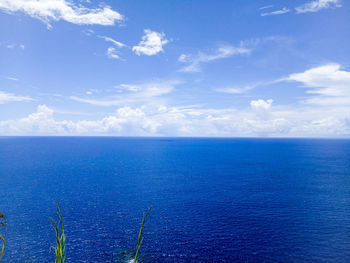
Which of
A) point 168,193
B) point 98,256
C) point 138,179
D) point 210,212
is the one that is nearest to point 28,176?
point 138,179

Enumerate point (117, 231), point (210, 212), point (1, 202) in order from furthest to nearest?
1. point (1, 202)
2. point (210, 212)
3. point (117, 231)

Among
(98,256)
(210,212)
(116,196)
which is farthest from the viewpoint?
(116,196)

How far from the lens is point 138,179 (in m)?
138

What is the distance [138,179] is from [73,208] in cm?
5362

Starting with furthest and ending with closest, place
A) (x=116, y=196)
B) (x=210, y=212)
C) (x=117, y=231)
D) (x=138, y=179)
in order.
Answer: (x=138, y=179), (x=116, y=196), (x=210, y=212), (x=117, y=231)

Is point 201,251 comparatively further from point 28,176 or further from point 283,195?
point 28,176

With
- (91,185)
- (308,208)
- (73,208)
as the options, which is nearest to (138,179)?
(91,185)

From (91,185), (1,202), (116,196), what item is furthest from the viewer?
(91,185)

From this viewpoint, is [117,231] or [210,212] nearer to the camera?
[117,231]

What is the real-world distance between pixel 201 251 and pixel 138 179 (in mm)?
84139

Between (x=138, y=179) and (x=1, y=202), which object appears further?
(x=138, y=179)

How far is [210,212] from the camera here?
3324 inches

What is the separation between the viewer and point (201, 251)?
59406 millimetres

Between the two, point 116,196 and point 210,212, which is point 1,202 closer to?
point 116,196
